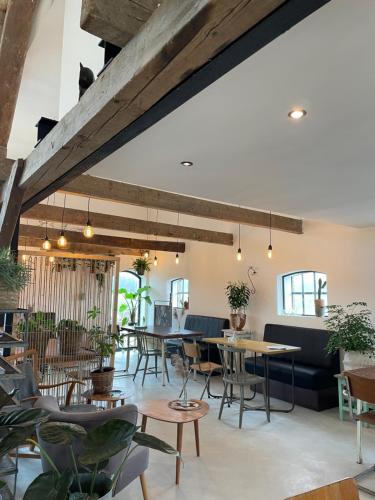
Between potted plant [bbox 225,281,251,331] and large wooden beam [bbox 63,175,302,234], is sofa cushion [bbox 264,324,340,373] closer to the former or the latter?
potted plant [bbox 225,281,251,331]

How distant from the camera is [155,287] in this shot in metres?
10.8

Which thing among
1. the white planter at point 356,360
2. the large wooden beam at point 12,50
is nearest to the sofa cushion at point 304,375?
the white planter at point 356,360

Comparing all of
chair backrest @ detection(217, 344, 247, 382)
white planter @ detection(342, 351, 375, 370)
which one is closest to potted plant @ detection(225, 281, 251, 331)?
chair backrest @ detection(217, 344, 247, 382)

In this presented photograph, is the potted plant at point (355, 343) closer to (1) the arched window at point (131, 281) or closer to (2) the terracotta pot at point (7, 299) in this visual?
(2) the terracotta pot at point (7, 299)

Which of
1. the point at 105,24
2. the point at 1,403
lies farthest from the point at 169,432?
the point at 105,24

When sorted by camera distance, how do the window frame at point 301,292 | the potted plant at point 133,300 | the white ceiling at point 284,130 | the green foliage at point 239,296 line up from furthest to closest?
1. the potted plant at point 133,300
2. the green foliage at point 239,296
3. the window frame at point 301,292
4. the white ceiling at point 284,130

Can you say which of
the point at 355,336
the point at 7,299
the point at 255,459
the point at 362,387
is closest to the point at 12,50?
the point at 7,299

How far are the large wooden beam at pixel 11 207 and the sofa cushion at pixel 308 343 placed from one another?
15.0ft

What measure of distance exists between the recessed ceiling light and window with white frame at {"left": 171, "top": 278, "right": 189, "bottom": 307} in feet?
24.8

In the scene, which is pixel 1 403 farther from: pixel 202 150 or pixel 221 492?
pixel 221 492

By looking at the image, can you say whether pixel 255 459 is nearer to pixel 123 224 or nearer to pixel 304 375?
pixel 304 375

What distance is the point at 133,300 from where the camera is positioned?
11.1m

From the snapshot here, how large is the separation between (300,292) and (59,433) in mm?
5686

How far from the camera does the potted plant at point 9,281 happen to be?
2.26 metres
